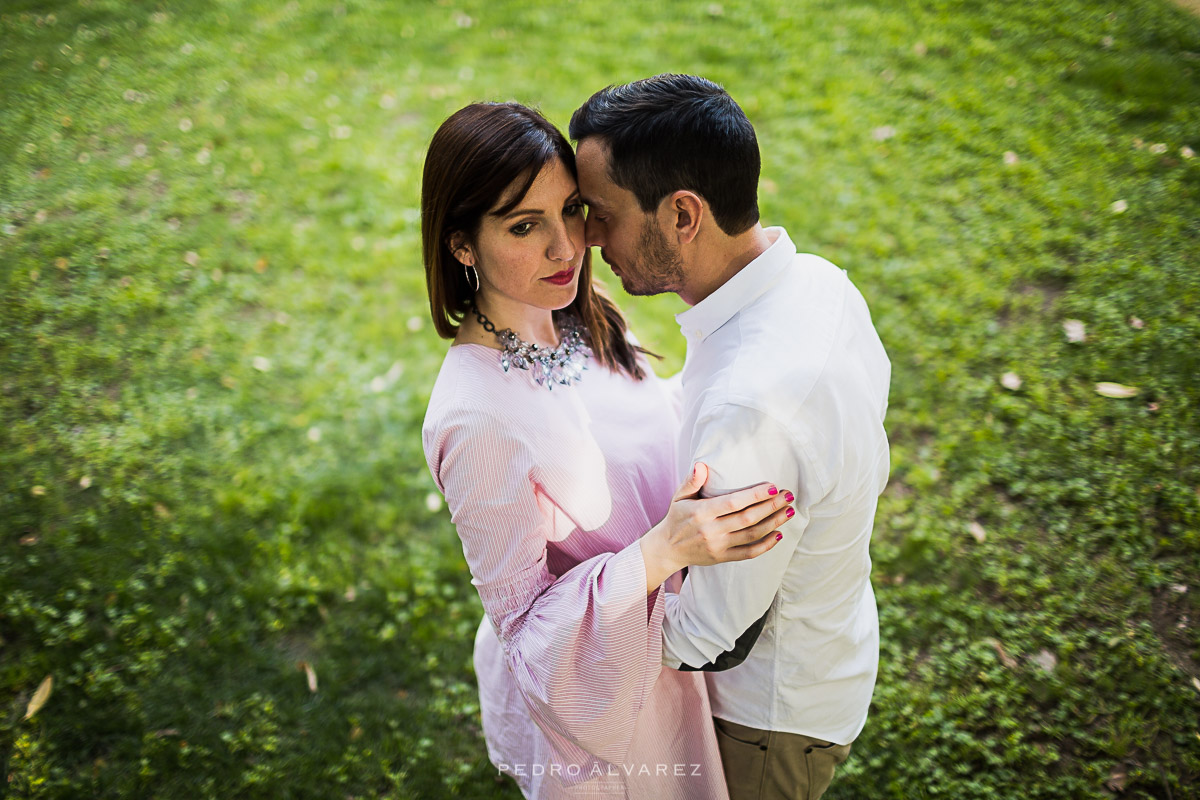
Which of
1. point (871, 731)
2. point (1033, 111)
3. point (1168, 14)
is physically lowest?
point (871, 731)

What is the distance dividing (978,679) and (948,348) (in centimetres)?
225

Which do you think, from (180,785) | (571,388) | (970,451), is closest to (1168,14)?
(970,451)

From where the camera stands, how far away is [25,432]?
505cm

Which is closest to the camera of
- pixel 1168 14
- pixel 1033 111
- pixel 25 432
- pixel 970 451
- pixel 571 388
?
pixel 571 388

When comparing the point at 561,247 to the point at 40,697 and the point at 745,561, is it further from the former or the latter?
the point at 40,697

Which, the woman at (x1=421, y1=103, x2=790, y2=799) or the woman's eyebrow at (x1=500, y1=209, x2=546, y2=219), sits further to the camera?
the woman's eyebrow at (x1=500, y1=209, x2=546, y2=219)

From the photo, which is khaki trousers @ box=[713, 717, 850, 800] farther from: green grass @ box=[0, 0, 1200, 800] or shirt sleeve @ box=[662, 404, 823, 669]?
green grass @ box=[0, 0, 1200, 800]

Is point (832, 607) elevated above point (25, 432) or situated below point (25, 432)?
above

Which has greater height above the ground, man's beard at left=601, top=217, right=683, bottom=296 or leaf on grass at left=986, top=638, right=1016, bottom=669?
man's beard at left=601, top=217, right=683, bottom=296

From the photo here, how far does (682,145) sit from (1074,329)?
403 centimetres

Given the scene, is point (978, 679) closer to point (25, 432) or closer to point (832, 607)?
point (832, 607)

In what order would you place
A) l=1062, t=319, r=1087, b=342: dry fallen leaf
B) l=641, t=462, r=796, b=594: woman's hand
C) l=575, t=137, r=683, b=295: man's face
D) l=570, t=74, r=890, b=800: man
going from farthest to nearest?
l=1062, t=319, r=1087, b=342: dry fallen leaf, l=575, t=137, r=683, b=295: man's face, l=570, t=74, r=890, b=800: man, l=641, t=462, r=796, b=594: woman's hand

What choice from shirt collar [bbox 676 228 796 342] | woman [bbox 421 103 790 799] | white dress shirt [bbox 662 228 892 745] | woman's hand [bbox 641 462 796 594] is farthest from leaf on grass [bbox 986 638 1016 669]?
shirt collar [bbox 676 228 796 342]

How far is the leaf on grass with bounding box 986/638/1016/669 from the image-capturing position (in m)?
3.68
